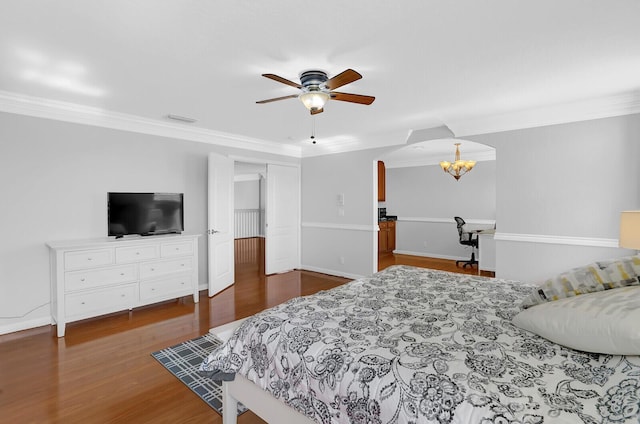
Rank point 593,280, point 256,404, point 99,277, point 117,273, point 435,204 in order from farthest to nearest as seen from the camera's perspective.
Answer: point 435,204, point 117,273, point 99,277, point 256,404, point 593,280

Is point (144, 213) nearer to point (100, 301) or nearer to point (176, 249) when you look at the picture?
point (176, 249)

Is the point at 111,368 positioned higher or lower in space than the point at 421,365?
lower

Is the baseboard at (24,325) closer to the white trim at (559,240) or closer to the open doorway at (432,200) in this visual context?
the white trim at (559,240)

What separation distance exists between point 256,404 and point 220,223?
11.3 ft

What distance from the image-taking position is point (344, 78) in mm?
2344

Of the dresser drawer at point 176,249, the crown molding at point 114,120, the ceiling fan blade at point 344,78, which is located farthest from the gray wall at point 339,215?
the ceiling fan blade at point 344,78

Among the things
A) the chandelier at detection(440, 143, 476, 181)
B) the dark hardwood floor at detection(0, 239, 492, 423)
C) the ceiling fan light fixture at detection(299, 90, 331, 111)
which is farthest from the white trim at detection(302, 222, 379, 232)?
the ceiling fan light fixture at detection(299, 90, 331, 111)

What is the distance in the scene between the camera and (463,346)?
1448 mm

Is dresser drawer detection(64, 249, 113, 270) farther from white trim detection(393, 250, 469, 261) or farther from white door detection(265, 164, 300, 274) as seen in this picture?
white trim detection(393, 250, 469, 261)

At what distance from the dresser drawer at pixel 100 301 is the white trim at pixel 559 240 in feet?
15.3

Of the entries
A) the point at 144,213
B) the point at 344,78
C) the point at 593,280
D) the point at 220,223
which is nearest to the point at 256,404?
the point at 593,280

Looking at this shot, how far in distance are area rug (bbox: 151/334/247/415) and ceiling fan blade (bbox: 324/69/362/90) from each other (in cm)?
241

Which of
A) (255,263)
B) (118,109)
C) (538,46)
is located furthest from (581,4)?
(255,263)

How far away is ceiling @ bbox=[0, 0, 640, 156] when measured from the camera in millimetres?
1881
